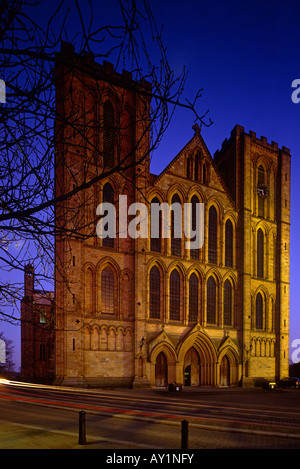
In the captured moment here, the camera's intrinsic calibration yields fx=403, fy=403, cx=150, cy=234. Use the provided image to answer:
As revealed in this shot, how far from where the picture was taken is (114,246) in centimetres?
2903

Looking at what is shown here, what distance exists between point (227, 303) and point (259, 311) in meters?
4.15

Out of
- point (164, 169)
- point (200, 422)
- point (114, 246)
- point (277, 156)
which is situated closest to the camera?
point (200, 422)

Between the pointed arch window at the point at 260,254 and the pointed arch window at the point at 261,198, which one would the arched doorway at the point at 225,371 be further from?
the pointed arch window at the point at 261,198

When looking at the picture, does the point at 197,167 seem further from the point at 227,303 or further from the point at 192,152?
the point at 227,303

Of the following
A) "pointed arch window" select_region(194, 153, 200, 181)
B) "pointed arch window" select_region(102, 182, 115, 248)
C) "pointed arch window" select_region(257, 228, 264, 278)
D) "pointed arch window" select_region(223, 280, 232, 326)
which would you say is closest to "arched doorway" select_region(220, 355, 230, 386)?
"pointed arch window" select_region(223, 280, 232, 326)

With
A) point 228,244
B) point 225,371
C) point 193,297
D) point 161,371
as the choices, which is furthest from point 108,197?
point 225,371

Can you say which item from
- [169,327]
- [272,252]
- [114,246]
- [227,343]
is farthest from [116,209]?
[272,252]

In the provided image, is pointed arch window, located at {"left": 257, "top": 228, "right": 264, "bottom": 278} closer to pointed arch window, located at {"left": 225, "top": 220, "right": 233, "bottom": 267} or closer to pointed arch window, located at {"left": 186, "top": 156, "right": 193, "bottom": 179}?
pointed arch window, located at {"left": 225, "top": 220, "right": 233, "bottom": 267}

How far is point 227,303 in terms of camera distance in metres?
34.8

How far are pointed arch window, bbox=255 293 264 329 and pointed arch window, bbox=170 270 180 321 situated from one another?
363 inches

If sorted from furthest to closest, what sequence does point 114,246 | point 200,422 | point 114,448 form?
point 114,246, point 200,422, point 114,448

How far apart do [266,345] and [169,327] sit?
11415 millimetres

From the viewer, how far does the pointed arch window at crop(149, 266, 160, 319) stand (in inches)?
1184
